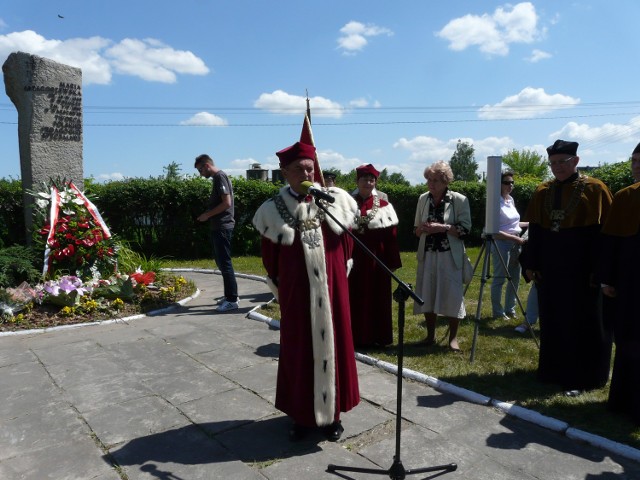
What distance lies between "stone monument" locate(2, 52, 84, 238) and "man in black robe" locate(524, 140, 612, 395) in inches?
288

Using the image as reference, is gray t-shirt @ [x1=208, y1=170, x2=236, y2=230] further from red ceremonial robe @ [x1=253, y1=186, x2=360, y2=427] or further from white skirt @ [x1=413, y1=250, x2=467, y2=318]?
red ceremonial robe @ [x1=253, y1=186, x2=360, y2=427]

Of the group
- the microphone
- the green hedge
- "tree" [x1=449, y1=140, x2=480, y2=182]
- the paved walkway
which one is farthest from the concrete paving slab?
"tree" [x1=449, y1=140, x2=480, y2=182]

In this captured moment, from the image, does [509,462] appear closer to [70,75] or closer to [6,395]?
[6,395]

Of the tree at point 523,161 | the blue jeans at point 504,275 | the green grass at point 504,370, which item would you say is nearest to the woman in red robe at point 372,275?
the green grass at point 504,370

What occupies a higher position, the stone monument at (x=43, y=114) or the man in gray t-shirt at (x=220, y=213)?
the stone monument at (x=43, y=114)

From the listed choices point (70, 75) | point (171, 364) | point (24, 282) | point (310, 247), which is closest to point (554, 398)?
point (310, 247)

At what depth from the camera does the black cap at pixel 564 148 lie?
14.2 ft

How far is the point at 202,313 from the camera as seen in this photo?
7.18 meters

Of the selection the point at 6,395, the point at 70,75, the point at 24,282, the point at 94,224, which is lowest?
the point at 6,395

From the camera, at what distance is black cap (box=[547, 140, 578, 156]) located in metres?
4.32

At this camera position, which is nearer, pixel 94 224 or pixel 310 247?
pixel 310 247

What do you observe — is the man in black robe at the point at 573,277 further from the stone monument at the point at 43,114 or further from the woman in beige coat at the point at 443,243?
the stone monument at the point at 43,114

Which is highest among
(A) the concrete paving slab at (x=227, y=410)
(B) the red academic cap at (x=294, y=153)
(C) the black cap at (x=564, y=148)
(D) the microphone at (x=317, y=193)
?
(C) the black cap at (x=564, y=148)

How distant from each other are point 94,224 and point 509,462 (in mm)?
6922
